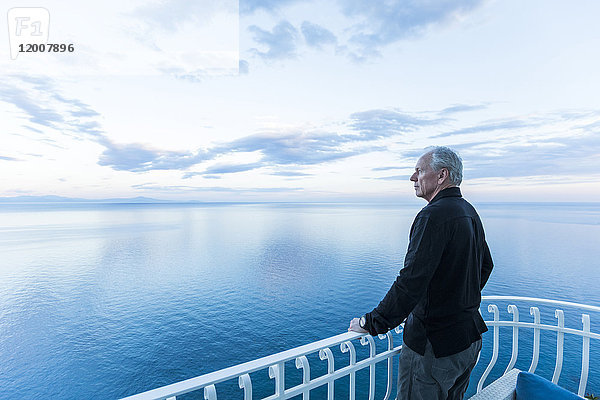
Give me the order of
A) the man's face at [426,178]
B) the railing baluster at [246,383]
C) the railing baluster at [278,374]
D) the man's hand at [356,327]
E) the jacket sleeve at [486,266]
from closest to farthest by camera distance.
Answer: the railing baluster at [246,383]
the railing baluster at [278,374]
the man's hand at [356,327]
the man's face at [426,178]
the jacket sleeve at [486,266]

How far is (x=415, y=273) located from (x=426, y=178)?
0.55m

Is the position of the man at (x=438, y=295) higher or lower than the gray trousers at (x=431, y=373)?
higher

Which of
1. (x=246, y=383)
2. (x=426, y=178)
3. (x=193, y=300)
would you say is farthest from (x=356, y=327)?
(x=193, y=300)

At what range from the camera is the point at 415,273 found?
1.28m

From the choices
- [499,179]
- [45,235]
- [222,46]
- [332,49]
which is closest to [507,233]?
[499,179]

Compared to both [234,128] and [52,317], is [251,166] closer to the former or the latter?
[234,128]

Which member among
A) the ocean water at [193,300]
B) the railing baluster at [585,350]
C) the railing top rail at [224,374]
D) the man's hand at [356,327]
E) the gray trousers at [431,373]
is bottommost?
the ocean water at [193,300]

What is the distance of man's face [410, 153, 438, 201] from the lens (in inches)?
61.7

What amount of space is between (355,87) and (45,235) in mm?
68317

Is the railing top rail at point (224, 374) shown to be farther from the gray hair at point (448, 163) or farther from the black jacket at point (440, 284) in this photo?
the gray hair at point (448, 163)

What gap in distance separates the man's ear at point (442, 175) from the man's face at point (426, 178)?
0.01m

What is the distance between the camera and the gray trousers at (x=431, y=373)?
56.8 inches

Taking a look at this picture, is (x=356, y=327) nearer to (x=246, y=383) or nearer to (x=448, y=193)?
(x=246, y=383)

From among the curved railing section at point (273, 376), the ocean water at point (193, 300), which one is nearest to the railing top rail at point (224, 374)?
the curved railing section at point (273, 376)
